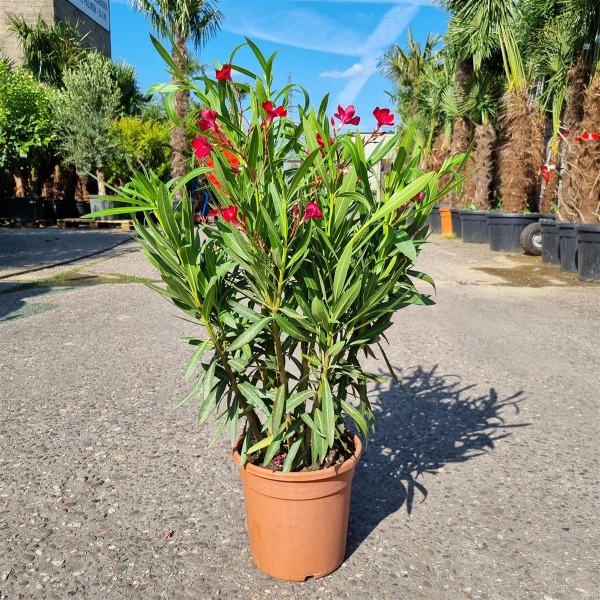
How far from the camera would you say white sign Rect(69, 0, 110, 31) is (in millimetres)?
33634

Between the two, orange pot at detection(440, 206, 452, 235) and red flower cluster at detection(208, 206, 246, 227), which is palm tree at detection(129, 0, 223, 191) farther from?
red flower cluster at detection(208, 206, 246, 227)

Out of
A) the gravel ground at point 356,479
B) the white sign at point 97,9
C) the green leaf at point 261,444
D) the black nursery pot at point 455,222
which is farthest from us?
the white sign at point 97,9

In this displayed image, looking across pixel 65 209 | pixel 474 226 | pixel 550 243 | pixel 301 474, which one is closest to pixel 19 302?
pixel 301 474

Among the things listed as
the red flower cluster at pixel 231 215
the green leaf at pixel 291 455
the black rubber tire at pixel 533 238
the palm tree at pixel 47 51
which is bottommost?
the green leaf at pixel 291 455

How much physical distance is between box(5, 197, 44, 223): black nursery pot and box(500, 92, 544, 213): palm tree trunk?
1387 cm

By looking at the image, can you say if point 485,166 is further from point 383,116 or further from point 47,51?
point 47,51

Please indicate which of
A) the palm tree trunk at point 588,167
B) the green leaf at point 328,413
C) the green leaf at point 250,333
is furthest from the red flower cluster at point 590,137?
the green leaf at point 250,333

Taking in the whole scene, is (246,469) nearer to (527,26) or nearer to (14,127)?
(527,26)

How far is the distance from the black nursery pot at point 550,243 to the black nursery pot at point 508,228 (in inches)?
75.6

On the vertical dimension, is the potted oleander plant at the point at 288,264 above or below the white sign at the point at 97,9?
below

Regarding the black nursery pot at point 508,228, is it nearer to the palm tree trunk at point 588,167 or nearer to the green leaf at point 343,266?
the palm tree trunk at point 588,167

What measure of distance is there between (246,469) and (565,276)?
870 centimetres

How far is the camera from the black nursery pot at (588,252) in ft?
28.2

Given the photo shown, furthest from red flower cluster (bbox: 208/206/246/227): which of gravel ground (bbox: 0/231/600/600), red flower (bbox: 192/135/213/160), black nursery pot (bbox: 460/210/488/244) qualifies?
black nursery pot (bbox: 460/210/488/244)
